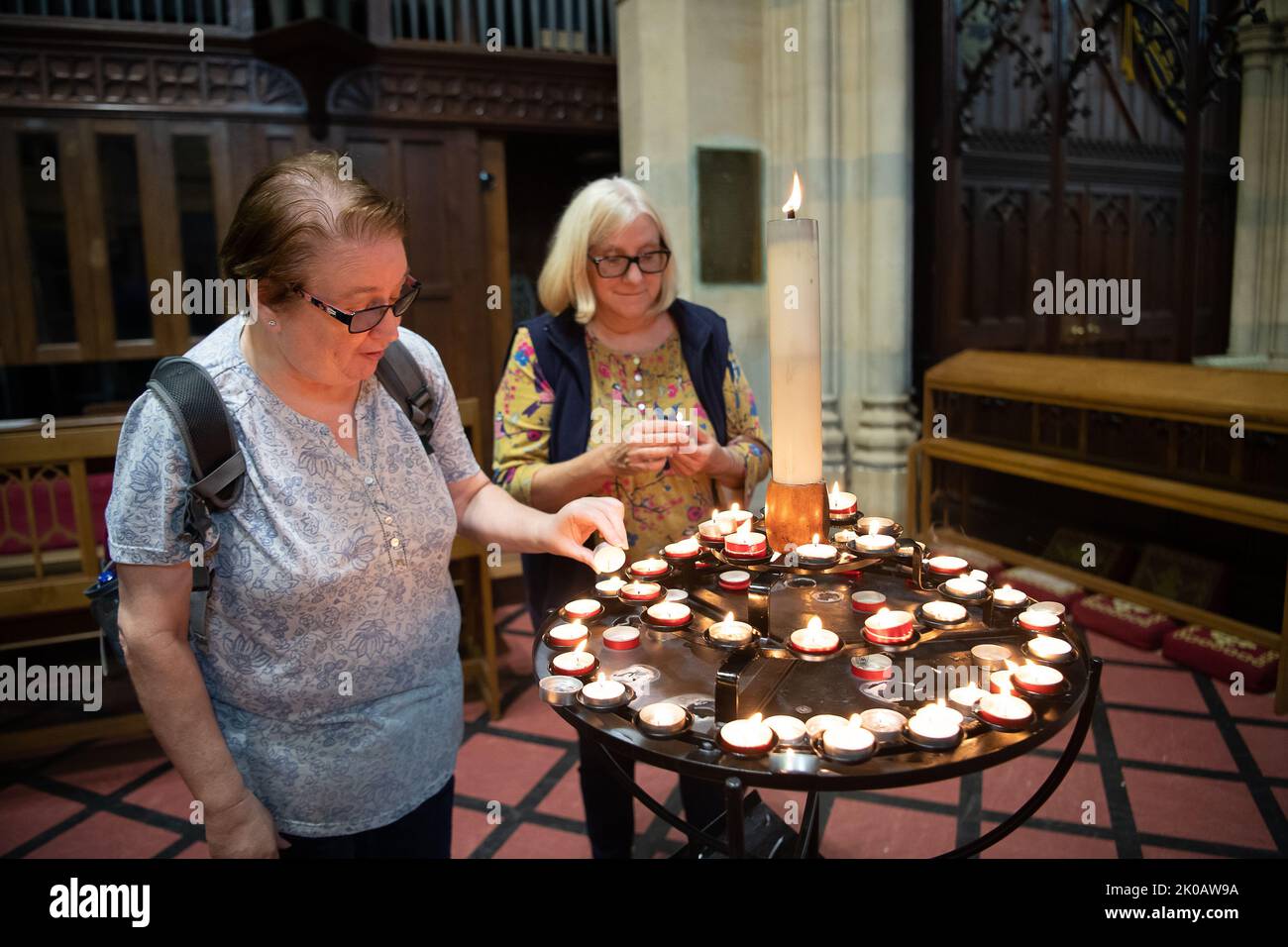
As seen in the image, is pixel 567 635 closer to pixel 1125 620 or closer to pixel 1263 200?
pixel 1125 620

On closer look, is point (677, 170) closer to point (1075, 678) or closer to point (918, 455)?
point (918, 455)

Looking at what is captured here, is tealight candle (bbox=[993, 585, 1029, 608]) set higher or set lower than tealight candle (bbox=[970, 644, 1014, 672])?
higher

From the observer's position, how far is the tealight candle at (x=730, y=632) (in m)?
1.16

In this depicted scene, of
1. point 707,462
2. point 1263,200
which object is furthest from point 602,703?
point 1263,200

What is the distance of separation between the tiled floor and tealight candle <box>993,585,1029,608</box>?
122cm

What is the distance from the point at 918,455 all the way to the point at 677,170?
1928 millimetres

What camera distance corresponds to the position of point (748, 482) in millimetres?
2068

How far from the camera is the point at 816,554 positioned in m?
1.31

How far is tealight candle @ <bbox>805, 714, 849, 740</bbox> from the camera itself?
0.98m

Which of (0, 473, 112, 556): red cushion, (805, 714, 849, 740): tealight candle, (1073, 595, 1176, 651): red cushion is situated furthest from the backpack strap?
(1073, 595, 1176, 651): red cushion

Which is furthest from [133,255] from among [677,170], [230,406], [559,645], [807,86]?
[559,645]

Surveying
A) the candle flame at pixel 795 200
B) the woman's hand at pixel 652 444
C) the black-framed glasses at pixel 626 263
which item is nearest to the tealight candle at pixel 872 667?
the candle flame at pixel 795 200

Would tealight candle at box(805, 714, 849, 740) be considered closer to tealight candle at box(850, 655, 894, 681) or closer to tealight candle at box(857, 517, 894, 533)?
tealight candle at box(850, 655, 894, 681)

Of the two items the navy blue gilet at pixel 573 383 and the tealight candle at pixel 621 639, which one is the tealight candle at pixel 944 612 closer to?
the tealight candle at pixel 621 639
